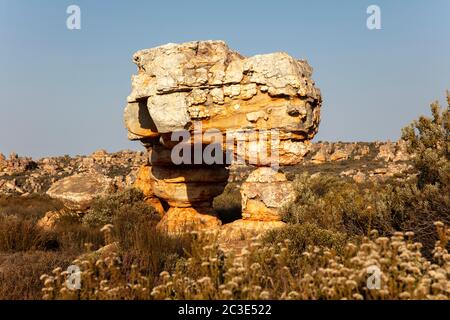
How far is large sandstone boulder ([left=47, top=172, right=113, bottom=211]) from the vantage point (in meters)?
12.8

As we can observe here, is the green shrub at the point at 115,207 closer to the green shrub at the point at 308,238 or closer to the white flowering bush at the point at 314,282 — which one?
the green shrub at the point at 308,238

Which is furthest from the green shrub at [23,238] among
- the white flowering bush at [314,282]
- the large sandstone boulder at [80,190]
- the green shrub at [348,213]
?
the green shrub at [348,213]

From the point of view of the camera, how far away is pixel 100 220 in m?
11.2

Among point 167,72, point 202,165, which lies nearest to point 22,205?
point 202,165

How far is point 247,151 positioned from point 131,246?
3893mm

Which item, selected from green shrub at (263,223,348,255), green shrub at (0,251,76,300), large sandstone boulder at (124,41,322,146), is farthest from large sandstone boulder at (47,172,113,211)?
green shrub at (263,223,348,255)

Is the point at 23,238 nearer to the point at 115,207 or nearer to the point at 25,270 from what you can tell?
the point at 25,270

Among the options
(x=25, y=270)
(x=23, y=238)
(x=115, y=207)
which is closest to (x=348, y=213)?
A: (x=25, y=270)

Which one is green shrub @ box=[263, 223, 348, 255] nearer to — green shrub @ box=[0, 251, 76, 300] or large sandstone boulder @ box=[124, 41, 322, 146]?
large sandstone boulder @ box=[124, 41, 322, 146]

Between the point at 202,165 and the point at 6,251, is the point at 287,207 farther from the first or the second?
the point at 6,251

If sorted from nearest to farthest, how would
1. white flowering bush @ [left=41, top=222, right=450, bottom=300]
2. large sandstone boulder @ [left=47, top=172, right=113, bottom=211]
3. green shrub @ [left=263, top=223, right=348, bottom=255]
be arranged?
white flowering bush @ [left=41, top=222, right=450, bottom=300], green shrub @ [left=263, top=223, right=348, bottom=255], large sandstone boulder @ [left=47, top=172, right=113, bottom=211]

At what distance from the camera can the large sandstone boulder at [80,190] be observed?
12766 millimetres

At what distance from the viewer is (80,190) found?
A: 1318 cm

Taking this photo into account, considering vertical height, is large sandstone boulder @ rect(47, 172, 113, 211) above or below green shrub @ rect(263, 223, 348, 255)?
above
